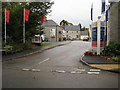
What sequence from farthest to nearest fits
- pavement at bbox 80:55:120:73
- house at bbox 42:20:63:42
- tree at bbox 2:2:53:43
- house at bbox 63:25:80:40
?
house at bbox 63:25:80:40
house at bbox 42:20:63:42
tree at bbox 2:2:53:43
pavement at bbox 80:55:120:73

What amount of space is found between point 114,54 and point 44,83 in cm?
936

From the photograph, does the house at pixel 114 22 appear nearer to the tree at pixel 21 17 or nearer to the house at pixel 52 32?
the tree at pixel 21 17

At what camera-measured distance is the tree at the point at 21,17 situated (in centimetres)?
2119

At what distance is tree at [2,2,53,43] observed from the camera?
21.2m

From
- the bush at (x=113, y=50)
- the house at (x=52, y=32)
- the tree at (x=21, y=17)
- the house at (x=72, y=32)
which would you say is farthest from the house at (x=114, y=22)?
the house at (x=72, y=32)

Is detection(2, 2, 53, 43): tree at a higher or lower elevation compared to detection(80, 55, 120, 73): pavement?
higher

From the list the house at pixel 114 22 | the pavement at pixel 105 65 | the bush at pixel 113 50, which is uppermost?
the house at pixel 114 22

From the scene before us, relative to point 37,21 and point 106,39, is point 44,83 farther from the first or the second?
point 37,21

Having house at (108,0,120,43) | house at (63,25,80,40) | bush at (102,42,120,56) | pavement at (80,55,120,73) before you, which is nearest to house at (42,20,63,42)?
house at (63,25,80,40)

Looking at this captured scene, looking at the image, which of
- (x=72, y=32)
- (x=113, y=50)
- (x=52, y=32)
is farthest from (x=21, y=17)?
(x=72, y=32)

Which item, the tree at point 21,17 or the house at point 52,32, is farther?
the house at point 52,32

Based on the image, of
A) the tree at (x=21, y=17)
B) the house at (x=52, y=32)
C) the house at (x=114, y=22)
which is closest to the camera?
the house at (x=114, y=22)

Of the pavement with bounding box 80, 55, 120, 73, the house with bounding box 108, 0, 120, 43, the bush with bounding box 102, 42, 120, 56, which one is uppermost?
the house with bounding box 108, 0, 120, 43

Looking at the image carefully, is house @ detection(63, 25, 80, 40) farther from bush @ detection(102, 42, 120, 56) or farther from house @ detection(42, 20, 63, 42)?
bush @ detection(102, 42, 120, 56)
